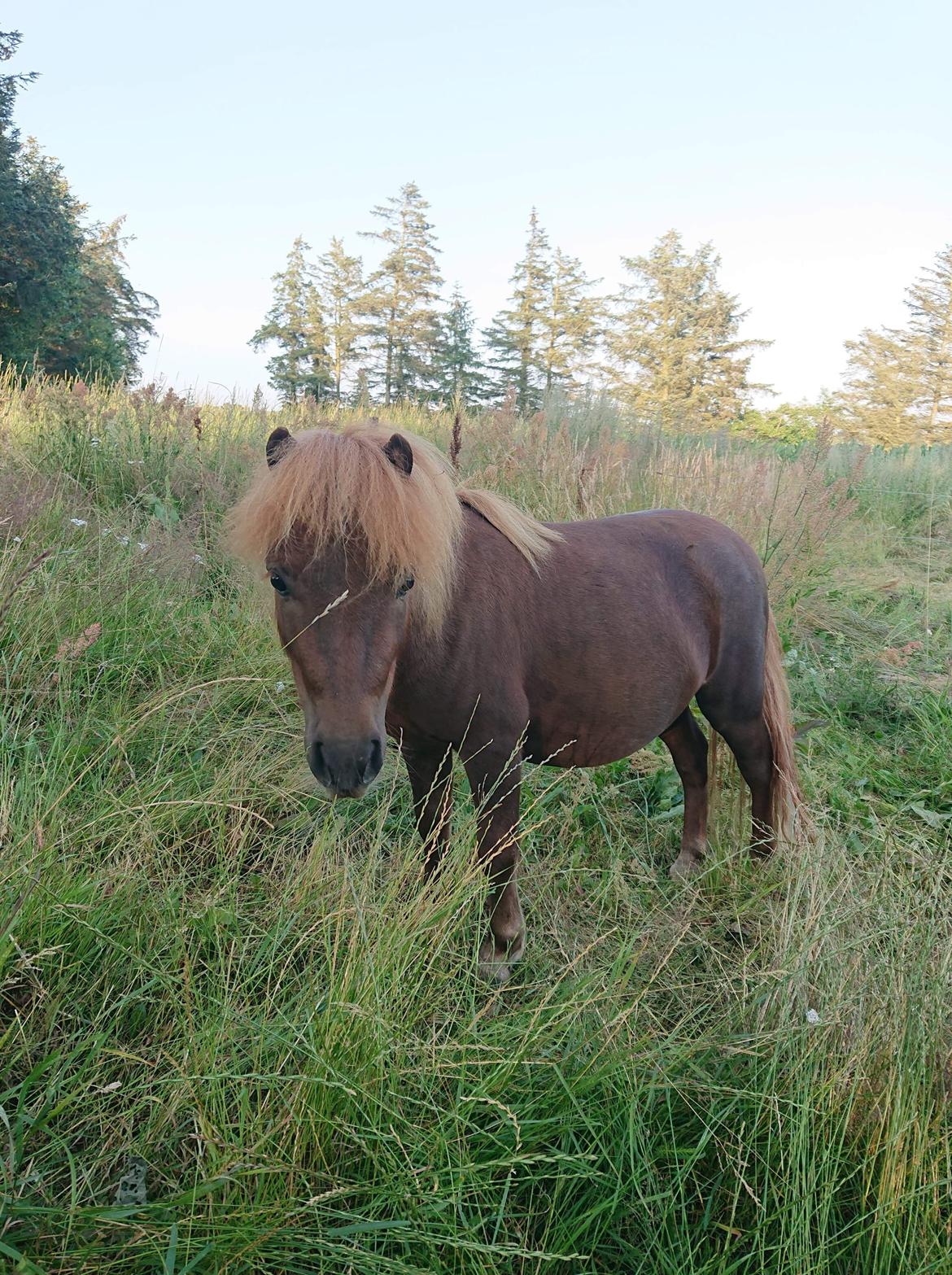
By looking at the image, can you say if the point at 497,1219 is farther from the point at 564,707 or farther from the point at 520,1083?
the point at 564,707

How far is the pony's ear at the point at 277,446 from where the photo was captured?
190 centimetres

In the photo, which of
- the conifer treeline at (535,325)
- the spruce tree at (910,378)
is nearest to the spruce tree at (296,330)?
the conifer treeline at (535,325)

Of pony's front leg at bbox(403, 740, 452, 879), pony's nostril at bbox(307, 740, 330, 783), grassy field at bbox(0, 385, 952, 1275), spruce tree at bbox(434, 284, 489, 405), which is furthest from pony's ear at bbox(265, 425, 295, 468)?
spruce tree at bbox(434, 284, 489, 405)

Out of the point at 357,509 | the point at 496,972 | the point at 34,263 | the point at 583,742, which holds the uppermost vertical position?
the point at 34,263

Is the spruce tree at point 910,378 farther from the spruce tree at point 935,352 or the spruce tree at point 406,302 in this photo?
the spruce tree at point 406,302

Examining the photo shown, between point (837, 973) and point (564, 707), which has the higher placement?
point (564, 707)

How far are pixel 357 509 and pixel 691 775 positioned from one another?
1933 mm

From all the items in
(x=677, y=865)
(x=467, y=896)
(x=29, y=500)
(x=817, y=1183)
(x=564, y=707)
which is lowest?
(x=677, y=865)

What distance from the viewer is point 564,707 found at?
2320mm

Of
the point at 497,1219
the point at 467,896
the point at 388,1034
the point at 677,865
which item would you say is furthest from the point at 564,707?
the point at 497,1219

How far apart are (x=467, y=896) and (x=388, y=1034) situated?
0.38 meters

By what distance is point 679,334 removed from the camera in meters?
30.8

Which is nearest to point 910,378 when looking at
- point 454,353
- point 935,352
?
point 935,352

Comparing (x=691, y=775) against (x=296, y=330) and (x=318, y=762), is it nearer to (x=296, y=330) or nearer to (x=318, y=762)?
(x=318, y=762)
